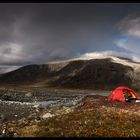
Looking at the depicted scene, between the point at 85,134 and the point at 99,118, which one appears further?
the point at 99,118

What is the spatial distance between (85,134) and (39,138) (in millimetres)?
2482

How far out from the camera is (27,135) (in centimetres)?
1912

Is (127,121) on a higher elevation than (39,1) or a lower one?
lower

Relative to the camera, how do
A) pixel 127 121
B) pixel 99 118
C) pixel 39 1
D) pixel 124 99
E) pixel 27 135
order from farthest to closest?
pixel 124 99 < pixel 99 118 < pixel 127 121 < pixel 27 135 < pixel 39 1

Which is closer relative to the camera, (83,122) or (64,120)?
(83,122)

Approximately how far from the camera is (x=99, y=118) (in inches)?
915

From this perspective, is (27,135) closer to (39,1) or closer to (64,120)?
(64,120)

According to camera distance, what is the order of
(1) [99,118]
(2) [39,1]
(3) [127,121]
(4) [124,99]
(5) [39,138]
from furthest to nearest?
1. (4) [124,99]
2. (1) [99,118]
3. (3) [127,121]
4. (5) [39,138]
5. (2) [39,1]

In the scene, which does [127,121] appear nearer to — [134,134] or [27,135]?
[134,134]

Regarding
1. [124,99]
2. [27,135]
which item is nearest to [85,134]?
[27,135]

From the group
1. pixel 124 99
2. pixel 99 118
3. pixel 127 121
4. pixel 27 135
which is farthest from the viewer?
pixel 124 99

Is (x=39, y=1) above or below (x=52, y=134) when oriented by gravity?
above

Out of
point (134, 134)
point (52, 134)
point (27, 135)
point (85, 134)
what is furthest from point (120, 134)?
point (27, 135)

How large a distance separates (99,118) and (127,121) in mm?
2245
